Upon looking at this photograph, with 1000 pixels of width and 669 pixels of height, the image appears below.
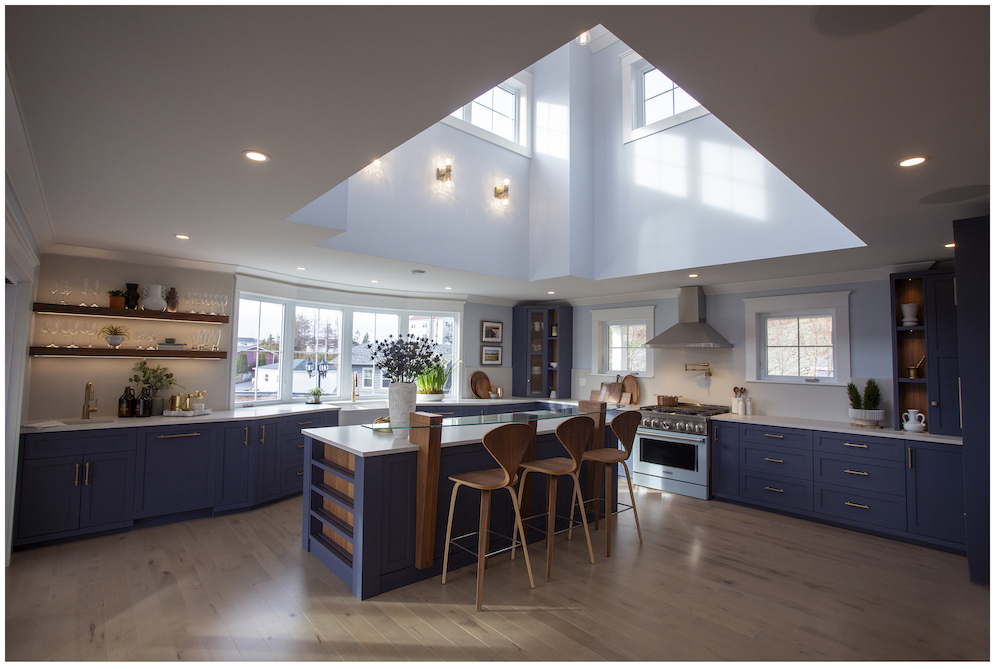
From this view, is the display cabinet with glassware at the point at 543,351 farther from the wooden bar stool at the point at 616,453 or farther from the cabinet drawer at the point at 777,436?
the wooden bar stool at the point at 616,453

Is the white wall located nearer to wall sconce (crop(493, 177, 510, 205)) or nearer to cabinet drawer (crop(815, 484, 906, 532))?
wall sconce (crop(493, 177, 510, 205))

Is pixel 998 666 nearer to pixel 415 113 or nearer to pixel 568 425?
pixel 568 425

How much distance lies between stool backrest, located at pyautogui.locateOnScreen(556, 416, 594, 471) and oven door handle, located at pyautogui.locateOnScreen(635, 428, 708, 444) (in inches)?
88.0

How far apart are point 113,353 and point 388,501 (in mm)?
3051

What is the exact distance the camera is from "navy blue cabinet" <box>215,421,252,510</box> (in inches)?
177

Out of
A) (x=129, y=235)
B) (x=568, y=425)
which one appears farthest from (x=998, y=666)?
(x=129, y=235)

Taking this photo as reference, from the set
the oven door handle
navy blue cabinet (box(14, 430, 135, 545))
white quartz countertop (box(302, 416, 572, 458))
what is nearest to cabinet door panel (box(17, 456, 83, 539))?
navy blue cabinet (box(14, 430, 135, 545))

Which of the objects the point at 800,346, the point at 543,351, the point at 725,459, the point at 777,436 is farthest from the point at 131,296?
the point at 800,346

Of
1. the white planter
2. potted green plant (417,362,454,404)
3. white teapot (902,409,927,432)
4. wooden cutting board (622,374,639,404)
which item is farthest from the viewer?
potted green plant (417,362,454,404)

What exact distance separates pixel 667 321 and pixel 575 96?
2.80 meters

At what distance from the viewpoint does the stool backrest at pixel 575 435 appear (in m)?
3.29

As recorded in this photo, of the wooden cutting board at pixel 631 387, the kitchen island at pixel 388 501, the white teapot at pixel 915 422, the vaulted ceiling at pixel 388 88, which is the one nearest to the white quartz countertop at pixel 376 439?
the kitchen island at pixel 388 501

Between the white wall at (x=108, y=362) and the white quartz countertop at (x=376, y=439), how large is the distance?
2.04m

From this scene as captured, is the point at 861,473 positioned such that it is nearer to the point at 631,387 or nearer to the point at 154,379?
the point at 631,387
